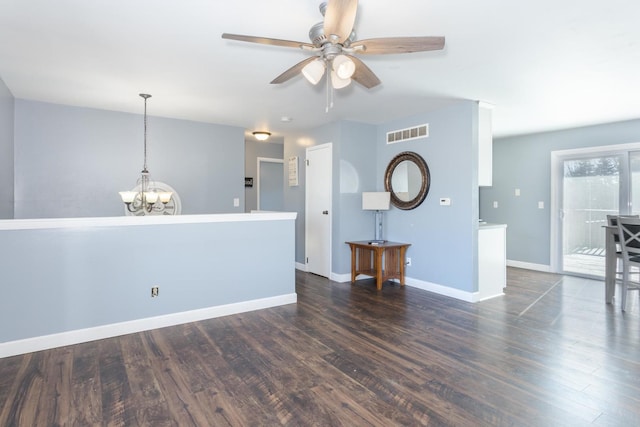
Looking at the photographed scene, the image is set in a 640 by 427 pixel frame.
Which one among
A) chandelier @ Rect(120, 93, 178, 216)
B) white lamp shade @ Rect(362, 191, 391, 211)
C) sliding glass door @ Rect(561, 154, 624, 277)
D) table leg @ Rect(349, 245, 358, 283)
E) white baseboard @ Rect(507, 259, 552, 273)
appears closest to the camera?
chandelier @ Rect(120, 93, 178, 216)

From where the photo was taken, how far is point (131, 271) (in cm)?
305

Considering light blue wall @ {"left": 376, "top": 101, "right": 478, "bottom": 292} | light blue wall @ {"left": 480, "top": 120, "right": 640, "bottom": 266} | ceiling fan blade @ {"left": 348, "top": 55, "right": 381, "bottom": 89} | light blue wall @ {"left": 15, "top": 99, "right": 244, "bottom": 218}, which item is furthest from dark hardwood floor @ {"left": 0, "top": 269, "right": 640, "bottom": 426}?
light blue wall @ {"left": 480, "top": 120, "right": 640, "bottom": 266}

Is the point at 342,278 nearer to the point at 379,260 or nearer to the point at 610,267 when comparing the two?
the point at 379,260

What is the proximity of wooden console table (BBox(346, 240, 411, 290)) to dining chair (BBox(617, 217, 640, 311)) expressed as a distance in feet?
7.39

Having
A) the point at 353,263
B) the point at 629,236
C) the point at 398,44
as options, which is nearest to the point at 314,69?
the point at 398,44

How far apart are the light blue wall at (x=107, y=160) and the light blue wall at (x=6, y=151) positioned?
0.15 metres

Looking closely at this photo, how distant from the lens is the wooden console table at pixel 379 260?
4539 mm

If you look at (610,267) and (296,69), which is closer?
(296,69)

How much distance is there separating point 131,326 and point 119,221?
3.03 ft

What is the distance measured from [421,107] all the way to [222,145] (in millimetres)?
2909

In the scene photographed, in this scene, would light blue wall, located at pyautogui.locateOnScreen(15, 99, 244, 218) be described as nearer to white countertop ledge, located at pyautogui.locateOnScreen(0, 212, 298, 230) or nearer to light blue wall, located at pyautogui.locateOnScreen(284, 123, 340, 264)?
light blue wall, located at pyautogui.locateOnScreen(284, 123, 340, 264)

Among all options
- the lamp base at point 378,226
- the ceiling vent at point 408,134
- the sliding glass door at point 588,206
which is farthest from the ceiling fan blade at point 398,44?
the sliding glass door at point 588,206

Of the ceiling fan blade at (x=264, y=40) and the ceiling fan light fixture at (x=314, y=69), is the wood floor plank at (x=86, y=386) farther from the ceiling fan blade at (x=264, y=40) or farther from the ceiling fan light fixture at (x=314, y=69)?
the ceiling fan light fixture at (x=314, y=69)

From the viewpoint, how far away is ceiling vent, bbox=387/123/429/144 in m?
4.52
